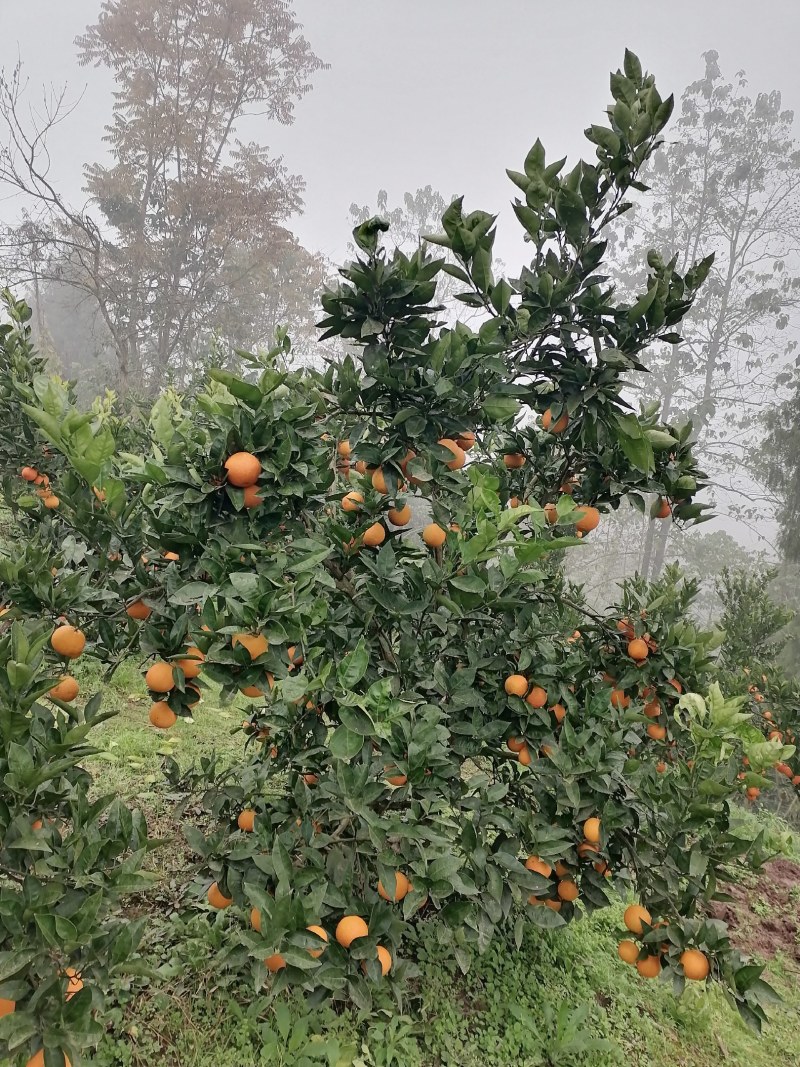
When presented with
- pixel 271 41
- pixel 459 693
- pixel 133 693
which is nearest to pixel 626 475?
pixel 459 693

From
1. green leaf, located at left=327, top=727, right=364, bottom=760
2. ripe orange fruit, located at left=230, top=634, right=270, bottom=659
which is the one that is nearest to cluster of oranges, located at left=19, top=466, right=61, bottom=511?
ripe orange fruit, located at left=230, top=634, right=270, bottom=659

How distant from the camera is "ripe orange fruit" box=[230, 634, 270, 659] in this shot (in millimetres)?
1145

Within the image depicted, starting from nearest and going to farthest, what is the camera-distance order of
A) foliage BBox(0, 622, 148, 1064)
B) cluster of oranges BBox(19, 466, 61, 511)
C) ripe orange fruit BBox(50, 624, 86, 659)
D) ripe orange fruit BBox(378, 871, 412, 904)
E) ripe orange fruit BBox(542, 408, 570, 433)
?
1. foliage BBox(0, 622, 148, 1064)
2. ripe orange fruit BBox(50, 624, 86, 659)
3. ripe orange fruit BBox(378, 871, 412, 904)
4. ripe orange fruit BBox(542, 408, 570, 433)
5. cluster of oranges BBox(19, 466, 61, 511)

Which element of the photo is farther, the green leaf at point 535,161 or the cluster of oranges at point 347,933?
the green leaf at point 535,161

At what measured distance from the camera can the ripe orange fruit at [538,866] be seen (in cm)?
164

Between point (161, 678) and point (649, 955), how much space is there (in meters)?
1.47

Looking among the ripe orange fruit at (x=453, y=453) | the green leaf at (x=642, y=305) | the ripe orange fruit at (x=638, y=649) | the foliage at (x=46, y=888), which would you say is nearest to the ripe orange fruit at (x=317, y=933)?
the foliage at (x=46, y=888)

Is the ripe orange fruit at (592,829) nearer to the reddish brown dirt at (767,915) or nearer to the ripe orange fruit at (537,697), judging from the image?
the ripe orange fruit at (537,697)

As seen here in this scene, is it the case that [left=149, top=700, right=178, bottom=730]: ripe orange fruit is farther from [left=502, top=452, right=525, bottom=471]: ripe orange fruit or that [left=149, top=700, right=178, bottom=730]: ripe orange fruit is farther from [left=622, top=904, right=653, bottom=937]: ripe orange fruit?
[left=502, top=452, right=525, bottom=471]: ripe orange fruit

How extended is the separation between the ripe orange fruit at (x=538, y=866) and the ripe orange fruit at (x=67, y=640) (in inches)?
51.1

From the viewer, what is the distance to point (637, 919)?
5.30 feet

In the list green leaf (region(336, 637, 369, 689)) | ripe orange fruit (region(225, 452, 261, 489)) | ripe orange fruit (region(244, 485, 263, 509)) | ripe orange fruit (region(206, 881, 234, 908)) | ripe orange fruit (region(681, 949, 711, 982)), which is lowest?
ripe orange fruit (region(206, 881, 234, 908))

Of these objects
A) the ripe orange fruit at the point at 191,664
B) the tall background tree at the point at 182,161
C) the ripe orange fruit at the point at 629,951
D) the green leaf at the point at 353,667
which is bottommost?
the ripe orange fruit at the point at 629,951

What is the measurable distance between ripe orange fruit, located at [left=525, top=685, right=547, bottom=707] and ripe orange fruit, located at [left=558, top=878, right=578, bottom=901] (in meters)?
0.53
